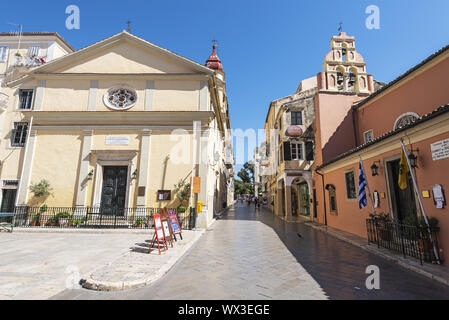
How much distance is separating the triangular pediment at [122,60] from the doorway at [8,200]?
7.86 metres

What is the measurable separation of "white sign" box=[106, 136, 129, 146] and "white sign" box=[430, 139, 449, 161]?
13931 millimetres

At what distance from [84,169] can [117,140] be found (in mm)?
2562

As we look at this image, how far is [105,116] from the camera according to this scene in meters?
13.8

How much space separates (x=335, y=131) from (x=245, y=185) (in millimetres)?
56302

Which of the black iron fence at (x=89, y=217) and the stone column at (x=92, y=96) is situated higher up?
the stone column at (x=92, y=96)

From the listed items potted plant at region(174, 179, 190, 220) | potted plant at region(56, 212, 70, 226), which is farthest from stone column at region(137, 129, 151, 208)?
potted plant at region(56, 212, 70, 226)

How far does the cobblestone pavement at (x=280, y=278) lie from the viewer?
12.6 feet

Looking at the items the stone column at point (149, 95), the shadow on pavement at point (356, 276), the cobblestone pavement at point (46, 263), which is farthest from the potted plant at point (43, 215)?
the shadow on pavement at point (356, 276)

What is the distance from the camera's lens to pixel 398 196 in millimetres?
7695

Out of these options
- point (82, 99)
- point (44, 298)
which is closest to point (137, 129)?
point (82, 99)

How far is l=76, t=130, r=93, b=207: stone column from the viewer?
1302cm

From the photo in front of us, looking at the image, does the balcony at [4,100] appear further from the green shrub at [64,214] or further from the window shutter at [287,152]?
the window shutter at [287,152]

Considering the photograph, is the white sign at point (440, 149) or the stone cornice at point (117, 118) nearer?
the white sign at point (440, 149)
